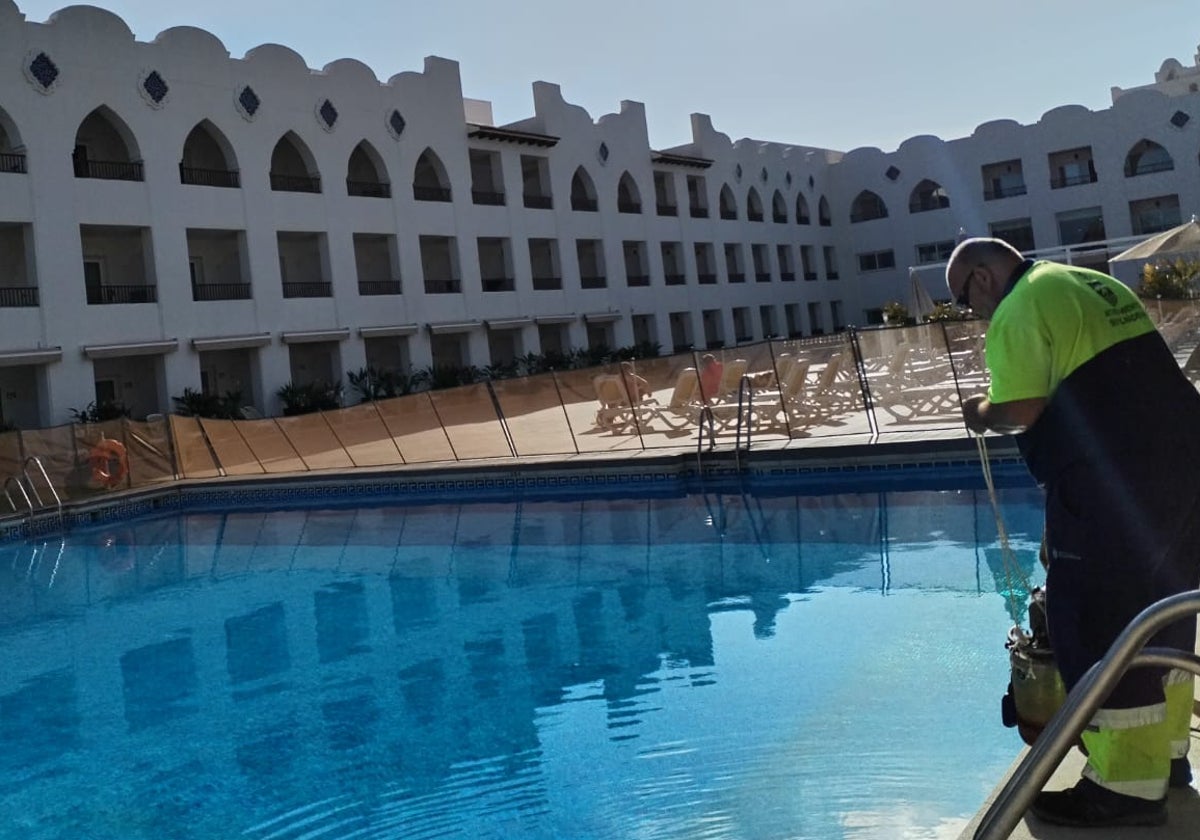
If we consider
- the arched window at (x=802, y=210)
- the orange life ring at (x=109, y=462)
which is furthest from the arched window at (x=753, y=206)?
the orange life ring at (x=109, y=462)

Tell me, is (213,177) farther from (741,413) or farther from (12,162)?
(741,413)

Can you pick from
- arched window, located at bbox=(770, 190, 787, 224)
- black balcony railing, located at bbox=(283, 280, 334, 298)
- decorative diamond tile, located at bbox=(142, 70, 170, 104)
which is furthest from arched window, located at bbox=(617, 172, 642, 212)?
decorative diamond tile, located at bbox=(142, 70, 170, 104)

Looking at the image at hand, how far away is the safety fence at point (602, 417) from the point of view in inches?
544

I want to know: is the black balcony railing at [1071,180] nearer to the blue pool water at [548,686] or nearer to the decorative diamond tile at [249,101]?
the decorative diamond tile at [249,101]

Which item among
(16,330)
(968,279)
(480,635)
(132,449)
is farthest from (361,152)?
(968,279)

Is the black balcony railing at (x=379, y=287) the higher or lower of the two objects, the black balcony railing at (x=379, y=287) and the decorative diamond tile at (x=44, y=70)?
the lower

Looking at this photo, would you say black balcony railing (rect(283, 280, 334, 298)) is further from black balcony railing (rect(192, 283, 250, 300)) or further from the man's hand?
the man's hand

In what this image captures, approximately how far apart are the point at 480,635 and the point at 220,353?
82.1ft

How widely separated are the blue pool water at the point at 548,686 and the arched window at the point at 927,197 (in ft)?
139

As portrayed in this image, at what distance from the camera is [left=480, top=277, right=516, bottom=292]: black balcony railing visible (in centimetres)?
3678

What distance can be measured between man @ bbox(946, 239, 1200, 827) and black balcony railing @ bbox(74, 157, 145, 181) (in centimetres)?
2781

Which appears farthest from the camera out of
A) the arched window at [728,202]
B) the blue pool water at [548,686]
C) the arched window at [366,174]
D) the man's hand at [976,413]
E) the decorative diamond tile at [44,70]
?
the arched window at [728,202]

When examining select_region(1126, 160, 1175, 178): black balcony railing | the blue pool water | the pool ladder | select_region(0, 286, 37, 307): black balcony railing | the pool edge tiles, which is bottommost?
the blue pool water

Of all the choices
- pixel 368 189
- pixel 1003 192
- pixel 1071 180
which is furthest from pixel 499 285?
pixel 1071 180
